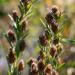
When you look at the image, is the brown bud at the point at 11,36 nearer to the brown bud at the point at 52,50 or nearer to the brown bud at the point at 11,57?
the brown bud at the point at 11,57

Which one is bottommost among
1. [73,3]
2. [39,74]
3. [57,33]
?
[73,3]

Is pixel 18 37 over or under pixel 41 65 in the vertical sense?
over

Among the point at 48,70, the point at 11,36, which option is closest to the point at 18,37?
the point at 11,36

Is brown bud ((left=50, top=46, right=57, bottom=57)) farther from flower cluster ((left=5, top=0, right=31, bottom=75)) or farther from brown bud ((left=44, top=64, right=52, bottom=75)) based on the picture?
flower cluster ((left=5, top=0, right=31, bottom=75))

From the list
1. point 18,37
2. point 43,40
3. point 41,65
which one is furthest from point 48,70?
point 18,37

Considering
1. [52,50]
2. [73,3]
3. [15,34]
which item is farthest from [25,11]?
[73,3]

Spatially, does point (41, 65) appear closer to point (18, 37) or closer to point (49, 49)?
point (49, 49)

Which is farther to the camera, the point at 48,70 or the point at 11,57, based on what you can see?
the point at 11,57

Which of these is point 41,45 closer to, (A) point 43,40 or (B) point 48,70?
(A) point 43,40

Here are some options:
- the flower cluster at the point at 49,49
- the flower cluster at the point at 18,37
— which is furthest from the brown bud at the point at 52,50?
the flower cluster at the point at 18,37

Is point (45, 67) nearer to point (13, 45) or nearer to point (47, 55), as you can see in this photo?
point (47, 55)

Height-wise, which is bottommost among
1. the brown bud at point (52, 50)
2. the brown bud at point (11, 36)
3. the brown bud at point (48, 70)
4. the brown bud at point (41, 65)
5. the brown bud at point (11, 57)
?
the brown bud at point (48, 70)
